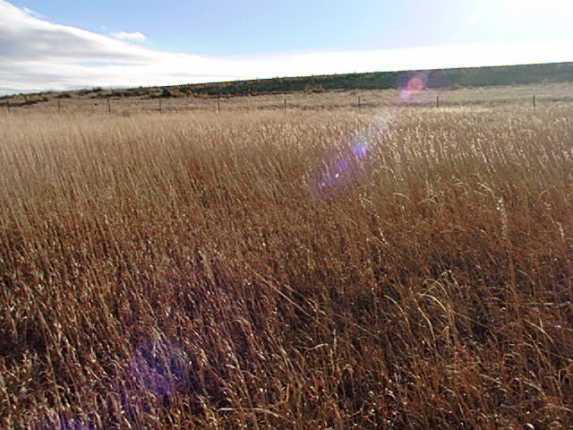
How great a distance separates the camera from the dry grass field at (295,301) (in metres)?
1.46

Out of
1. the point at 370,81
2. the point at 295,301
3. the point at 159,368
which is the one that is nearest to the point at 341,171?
the point at 295,301

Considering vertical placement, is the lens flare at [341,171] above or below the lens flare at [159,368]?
above

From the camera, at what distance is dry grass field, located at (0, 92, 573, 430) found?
4.78 feet

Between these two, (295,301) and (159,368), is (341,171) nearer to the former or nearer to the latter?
(295,301)

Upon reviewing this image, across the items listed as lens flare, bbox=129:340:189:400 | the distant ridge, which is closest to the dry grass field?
lens flare, bbox=129:340:189:400

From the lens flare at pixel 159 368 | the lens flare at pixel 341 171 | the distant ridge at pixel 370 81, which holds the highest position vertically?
the distant ridge at pixel 370 81

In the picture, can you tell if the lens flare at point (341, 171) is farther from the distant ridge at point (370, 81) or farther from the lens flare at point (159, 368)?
the distant ridge at point (370, 81)

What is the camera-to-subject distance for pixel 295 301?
213 cm

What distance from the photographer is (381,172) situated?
12.7 ft

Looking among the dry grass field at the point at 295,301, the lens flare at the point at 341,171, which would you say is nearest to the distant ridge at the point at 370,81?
the lens flare at the point at 341,171

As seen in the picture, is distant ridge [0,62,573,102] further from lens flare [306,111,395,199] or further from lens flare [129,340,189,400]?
lens flare [129,340,189,400]

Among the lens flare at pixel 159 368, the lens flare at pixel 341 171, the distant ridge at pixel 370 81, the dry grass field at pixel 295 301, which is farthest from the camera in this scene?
the distant ridge at pixel 370 81

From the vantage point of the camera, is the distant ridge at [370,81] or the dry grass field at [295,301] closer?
the dry grass field at [295,301]

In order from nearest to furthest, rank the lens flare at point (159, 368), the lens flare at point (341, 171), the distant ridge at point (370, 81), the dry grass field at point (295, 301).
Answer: the dry grass field at point (295, 301) < the lens flare at point (159, 368) < the lens flare at point (341, 171) < the distant ridge at point (370, 81)
